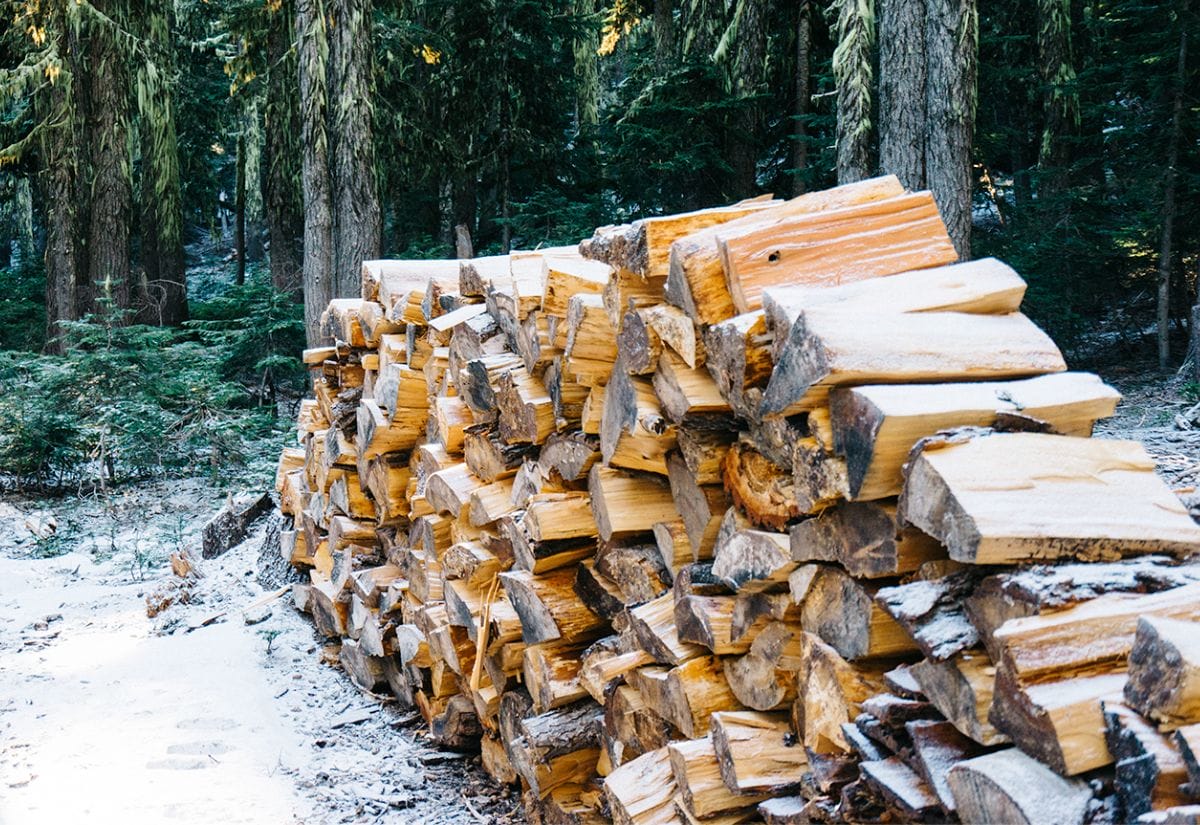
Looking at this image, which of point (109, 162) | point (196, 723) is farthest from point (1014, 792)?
point (109, 162)

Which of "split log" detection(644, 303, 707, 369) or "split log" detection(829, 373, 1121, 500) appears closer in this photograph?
"split log" detection(829, 373, 1121, 500)

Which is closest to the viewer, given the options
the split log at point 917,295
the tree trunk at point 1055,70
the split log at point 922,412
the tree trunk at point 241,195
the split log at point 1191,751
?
the split log at point 1191,751

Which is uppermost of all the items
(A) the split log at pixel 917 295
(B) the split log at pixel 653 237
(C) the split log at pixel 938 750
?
(B) the split log at pixel 653 237

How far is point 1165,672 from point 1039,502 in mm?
476

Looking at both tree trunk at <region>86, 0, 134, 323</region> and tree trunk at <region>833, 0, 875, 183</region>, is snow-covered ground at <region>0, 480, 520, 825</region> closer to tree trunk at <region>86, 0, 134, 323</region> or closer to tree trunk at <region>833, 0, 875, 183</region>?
tree trunk at <region>833, 0, 875, 183</region>

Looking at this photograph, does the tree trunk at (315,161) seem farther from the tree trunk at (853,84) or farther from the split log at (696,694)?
the split log at (696,694)

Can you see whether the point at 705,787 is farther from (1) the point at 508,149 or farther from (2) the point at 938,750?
(1) the point at 508,149

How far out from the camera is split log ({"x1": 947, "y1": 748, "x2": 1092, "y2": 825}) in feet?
5.04

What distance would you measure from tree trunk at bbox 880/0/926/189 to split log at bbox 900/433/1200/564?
19.8 ft

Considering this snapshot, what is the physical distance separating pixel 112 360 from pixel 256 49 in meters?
6.08

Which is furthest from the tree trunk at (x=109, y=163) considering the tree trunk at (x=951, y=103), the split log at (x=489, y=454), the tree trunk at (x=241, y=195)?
the tree trunk at (x=951, y=103)

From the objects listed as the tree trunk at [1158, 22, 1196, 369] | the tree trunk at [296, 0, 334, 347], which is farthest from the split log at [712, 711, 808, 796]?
the tree trunk at [296, 0, 334, 347]

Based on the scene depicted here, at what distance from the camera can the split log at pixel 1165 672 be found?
146 cm

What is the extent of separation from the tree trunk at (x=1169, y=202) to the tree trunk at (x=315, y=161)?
28.4ft
